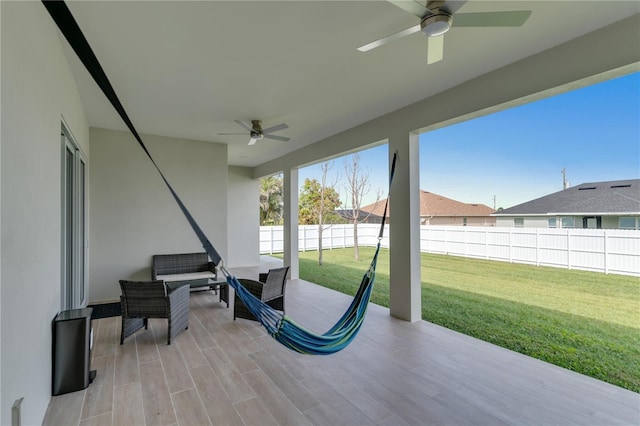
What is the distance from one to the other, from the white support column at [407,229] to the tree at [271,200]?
35.1 feet

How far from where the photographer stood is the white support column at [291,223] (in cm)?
634

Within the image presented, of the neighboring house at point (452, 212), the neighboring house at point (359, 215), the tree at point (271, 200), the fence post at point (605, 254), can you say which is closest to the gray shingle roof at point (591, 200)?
the fence post at point (605, 254)

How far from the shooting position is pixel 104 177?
4758mm

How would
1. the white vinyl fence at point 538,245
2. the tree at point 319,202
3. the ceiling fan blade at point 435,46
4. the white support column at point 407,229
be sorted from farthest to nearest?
the tree at point 319,202, the white vinyl fence at point 538,245, the white support column at point 407,229, the ceiling fan blade at point 435,46

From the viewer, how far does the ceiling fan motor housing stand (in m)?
1.76

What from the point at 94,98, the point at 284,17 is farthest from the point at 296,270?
the point at 284,17

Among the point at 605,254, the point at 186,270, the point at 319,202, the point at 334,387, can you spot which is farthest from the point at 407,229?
the point at 319,202

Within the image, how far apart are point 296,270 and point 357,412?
4.53 m

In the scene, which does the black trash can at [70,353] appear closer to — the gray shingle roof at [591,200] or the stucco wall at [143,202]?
the stucco wall at [143,202]

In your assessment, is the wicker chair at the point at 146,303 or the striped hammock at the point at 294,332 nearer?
the striped hammock at the point at 294,332

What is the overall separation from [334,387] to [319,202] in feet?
28.8

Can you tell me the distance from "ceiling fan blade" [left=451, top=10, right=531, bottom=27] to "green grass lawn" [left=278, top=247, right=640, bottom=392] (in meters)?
2.85

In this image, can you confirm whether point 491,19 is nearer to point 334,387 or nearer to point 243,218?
point 334,387

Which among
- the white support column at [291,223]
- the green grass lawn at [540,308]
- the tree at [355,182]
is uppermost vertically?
the tree at [355,182]
